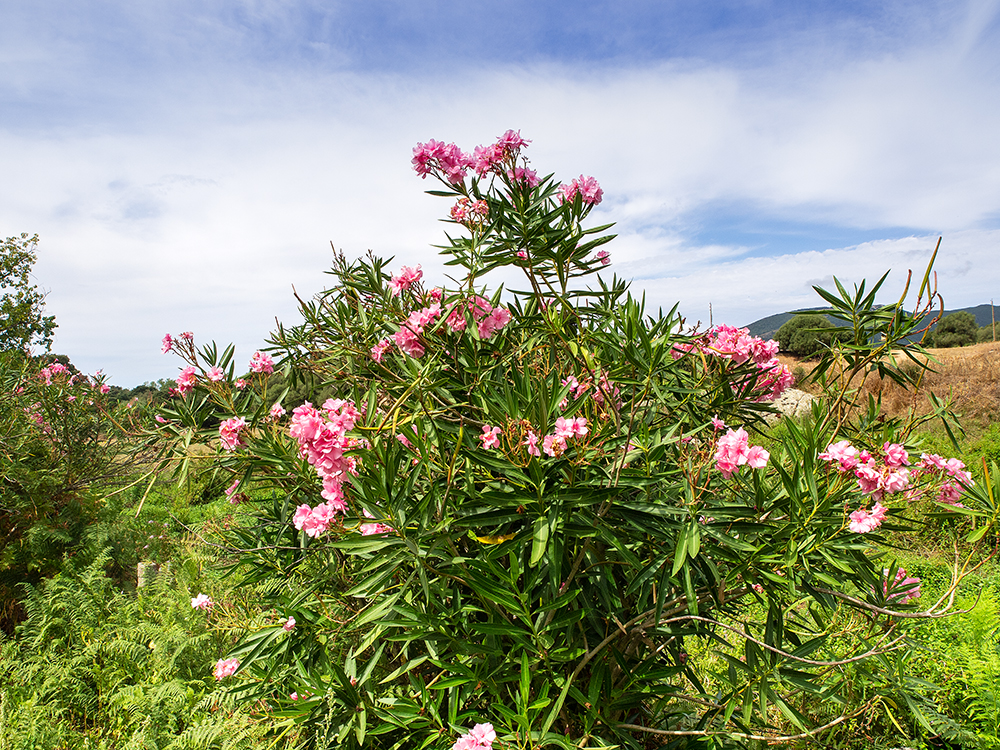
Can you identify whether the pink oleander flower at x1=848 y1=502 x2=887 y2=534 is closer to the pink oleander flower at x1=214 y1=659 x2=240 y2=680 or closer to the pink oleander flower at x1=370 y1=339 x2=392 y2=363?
the pink oleander flower at x1=370 y1=339 x2=392 y2=363

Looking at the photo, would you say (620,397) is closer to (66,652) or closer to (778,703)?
(778,703)

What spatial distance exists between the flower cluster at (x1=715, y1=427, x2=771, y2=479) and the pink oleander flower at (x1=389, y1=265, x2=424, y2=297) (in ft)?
4.53

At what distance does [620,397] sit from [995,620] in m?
2.94

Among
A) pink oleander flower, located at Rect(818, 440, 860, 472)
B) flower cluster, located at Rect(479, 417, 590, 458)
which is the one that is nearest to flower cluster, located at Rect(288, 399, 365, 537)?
flower cluster, located at Rect(479, 417, 590, 458)

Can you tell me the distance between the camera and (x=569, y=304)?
2047 mm

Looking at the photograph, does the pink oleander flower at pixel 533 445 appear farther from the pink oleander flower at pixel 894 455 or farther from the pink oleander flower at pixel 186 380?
the pink oleander flower at pixel 186 380

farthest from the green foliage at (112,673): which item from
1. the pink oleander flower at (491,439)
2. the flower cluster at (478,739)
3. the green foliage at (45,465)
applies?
the pink oleander flower at (491,439)

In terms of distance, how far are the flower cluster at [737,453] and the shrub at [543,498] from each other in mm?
12

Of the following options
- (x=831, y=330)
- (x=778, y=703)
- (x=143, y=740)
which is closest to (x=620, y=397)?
(x=831, y=330)

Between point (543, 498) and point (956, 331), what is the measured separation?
20.8 m

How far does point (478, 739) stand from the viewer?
5.12ft

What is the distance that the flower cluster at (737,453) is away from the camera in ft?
5.24

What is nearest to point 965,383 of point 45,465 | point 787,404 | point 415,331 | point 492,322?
point 787,404

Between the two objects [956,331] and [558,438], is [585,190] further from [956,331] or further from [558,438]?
[956,331]
